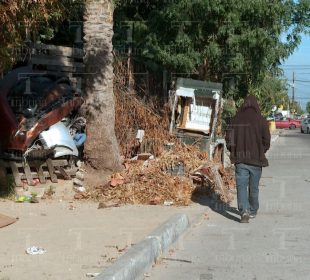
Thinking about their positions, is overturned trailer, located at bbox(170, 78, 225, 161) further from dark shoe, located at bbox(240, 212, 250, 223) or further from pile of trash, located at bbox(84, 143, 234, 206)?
dark shoe, located at bbox(240, 212, 250, 223)

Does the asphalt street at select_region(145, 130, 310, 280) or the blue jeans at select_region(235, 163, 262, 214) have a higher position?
the blue jeans at select_region(235, 163, 262, 214)

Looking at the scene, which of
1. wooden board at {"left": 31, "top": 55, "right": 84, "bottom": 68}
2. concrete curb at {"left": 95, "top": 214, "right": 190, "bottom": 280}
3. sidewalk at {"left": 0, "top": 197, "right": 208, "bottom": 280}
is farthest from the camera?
wooden board at {"left": 31, "top": 55, "right": 84, "bottom": 68}

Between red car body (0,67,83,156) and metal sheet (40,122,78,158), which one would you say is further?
metal sheet (40,122,78,158)

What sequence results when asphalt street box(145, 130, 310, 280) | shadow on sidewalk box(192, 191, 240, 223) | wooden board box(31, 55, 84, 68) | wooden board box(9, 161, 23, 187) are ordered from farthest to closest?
wooden board box(31, 55, 84, 68) → wooden board box(9, 161, 23, 187) → shadow on sidewalk box(192, 191, 240, 223) → asphalt street box(145, 130, 310, 280)

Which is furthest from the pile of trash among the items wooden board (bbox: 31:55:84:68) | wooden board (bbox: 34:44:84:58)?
wooden board (bbox: 34:44:84:58)

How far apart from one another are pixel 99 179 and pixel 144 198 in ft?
4.01

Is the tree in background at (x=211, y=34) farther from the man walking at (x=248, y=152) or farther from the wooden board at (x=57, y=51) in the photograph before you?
the man walking at (x=248, y=152)

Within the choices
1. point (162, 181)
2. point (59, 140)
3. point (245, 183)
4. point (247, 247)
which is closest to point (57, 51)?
point (59, 140)

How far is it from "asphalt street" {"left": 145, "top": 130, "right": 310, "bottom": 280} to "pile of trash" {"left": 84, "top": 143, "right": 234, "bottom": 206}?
56 centimetres

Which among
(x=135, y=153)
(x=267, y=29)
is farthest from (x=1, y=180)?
(x=267, y=29)

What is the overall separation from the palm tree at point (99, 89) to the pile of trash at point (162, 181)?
0.49 m

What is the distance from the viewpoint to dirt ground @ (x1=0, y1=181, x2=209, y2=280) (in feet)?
19.3

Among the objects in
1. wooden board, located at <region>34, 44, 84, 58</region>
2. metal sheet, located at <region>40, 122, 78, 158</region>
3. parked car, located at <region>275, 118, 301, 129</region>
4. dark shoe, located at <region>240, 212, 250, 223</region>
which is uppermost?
wooden board, located at <region>34, 44, 84, 58</region>

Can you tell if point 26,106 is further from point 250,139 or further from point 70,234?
point 250,139
